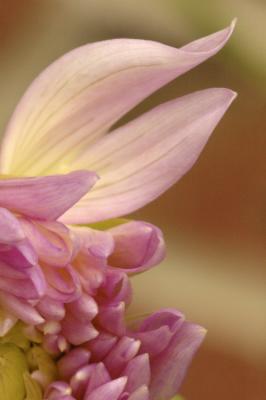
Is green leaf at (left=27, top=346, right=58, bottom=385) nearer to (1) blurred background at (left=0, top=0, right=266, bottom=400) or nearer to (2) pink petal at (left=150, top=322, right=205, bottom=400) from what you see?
(2) pink petal at (left=150, top=322, right=205, bottom=400)

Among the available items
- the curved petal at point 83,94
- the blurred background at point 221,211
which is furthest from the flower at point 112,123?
the blurred background at point 221,211

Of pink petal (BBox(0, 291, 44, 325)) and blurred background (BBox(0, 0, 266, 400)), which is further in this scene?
blurred background (BBox(0, 0, 266, 400))

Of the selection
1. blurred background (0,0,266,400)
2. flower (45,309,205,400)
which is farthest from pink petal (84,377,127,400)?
blurred background (0,0,266,400)

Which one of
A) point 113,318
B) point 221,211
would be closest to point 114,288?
point 113,318

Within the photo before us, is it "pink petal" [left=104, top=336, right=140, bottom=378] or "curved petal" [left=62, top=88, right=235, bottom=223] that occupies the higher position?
"curved petal" [left=62, top=88, right=235, bottom=223]

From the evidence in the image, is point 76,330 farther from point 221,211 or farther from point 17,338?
point 221,211

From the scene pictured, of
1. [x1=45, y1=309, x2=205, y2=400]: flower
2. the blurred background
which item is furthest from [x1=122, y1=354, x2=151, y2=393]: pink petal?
the blurred background

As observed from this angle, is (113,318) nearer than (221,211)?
Yes

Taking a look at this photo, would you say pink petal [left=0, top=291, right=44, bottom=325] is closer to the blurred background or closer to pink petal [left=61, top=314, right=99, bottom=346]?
pink petal [left=61, top=314, right=99, bottom=346]

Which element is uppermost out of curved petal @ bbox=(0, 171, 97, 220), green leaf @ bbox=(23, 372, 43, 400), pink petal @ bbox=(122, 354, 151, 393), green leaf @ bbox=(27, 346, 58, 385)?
curved petal @ bbox=(0, 171, 97, 220)
